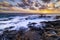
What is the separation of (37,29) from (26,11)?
0.52m

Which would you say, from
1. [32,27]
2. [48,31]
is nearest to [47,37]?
[48,31]

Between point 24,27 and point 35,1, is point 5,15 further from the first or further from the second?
point 35,1

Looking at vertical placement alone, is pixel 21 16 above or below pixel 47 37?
above

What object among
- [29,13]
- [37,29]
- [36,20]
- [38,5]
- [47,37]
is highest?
[38,5]

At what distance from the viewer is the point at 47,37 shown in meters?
2.84

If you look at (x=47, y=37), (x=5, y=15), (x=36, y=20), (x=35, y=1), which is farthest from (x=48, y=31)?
(x=5, y=15)

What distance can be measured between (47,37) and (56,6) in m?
0.81

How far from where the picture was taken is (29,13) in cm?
293

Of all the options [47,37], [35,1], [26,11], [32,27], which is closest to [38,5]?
[35,1]

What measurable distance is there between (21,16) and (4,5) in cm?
50

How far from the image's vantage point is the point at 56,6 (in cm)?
297

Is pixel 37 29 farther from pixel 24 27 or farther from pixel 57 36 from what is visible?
pixel 57 36

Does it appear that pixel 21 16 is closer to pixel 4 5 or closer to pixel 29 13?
pixel 29 13

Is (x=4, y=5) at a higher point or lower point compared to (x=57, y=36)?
higher
